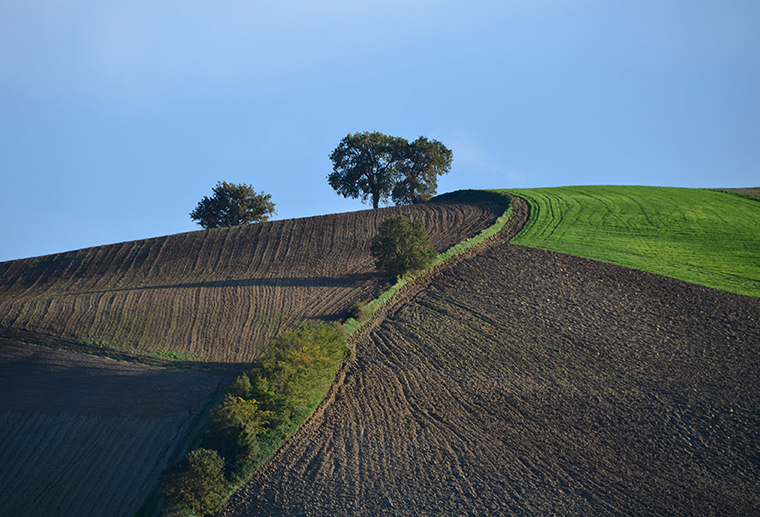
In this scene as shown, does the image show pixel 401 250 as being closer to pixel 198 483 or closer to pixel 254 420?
pixel 254 420

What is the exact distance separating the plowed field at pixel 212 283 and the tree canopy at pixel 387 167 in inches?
448

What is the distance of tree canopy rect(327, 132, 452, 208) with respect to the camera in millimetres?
52406

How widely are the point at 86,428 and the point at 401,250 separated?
16.3 metres

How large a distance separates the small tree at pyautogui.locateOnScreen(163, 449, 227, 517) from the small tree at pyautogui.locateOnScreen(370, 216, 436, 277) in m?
15.0

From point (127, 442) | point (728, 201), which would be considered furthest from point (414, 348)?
point (728, 201)

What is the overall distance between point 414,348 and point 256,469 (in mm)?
8835

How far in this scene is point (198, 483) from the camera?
14.9 meters

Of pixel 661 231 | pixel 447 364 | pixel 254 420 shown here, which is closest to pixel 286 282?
pixel 447 364

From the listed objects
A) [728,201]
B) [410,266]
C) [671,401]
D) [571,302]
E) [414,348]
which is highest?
[728,201]

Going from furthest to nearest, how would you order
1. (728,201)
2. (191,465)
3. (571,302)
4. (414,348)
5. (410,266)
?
(728,201)
(410,266)
(571,302)
(414,348)
(191,465)

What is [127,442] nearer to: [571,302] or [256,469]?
[256,469]

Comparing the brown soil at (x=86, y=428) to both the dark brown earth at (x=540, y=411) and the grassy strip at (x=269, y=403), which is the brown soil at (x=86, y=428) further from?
the dark brown earth at (x=540, y=411)

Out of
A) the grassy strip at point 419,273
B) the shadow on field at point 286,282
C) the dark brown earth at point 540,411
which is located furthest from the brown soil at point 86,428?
the shadow on field at point 286,282

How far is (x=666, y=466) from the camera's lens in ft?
50.5
